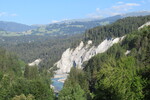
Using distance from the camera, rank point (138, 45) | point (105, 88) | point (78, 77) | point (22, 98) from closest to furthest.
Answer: point (105, 88) < point (22, 98) < point (78, 77) < point (138, 45)

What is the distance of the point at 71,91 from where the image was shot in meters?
67.4

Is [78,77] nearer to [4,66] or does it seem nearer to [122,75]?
[4,66]

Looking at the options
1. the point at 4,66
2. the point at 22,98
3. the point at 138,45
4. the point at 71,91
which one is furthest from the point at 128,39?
the point at 22,98

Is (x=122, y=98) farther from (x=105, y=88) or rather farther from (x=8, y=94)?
(x=8, y=94)

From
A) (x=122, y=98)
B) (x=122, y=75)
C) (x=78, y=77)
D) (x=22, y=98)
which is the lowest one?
(x=78, y=77)

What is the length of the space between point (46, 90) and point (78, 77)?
38.7 metres

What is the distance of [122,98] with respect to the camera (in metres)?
40.7

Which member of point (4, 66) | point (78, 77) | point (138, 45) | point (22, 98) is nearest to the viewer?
point (22, 98)

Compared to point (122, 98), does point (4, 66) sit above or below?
below

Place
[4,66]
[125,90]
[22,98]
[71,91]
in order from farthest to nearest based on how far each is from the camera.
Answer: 1. [4,66]
2. [71,91]
3. [22,98]
4. [125,90]

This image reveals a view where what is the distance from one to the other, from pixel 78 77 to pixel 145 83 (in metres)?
65.8

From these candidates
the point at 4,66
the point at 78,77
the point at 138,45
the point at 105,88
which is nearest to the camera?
the point at 105,88

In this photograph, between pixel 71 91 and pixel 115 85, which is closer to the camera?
pixel 115 85

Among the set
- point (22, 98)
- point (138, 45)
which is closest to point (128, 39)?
point (138, 45)
